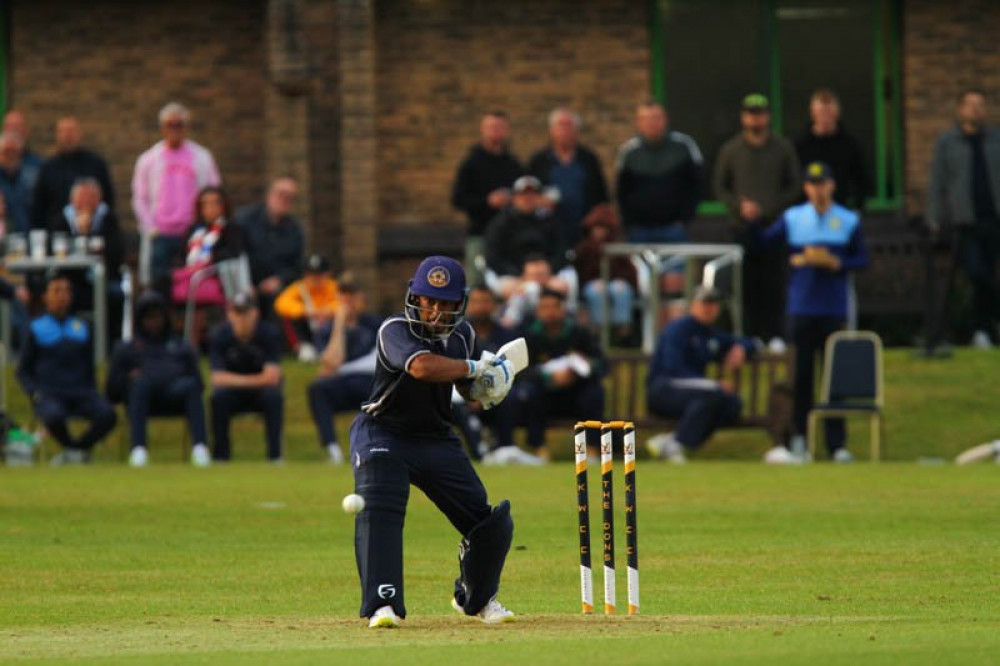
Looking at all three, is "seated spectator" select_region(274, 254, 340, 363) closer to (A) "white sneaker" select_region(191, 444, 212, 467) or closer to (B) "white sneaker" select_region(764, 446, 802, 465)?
(A) "white sneaker" select_region(191, 444, 212, 467)

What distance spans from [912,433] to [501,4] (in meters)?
8.07

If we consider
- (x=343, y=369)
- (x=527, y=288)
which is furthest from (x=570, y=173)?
(x=343, y=369)

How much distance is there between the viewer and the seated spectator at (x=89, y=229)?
22.6 meters

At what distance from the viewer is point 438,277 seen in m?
10.2

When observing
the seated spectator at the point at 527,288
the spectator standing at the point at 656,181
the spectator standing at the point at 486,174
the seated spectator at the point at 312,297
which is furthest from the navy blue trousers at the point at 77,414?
the spectator standing at the point at 656,181

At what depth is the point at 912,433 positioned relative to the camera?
21516 mm

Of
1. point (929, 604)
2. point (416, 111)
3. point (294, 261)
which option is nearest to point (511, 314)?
point (294, 261)

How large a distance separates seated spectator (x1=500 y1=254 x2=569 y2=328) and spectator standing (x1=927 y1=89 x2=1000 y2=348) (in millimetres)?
4330

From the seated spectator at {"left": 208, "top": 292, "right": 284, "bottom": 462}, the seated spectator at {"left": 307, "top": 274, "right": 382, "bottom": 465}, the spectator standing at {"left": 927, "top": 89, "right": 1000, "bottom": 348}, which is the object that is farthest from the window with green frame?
the seated spectator at {"left": 208, "top": 292, "right": 284, "bottom": 462}

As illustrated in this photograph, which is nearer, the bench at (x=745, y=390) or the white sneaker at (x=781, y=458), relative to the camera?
the white sneaker at (x=781, y=458)

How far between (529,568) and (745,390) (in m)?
10.1

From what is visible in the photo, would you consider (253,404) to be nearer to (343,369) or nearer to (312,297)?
(343,369)

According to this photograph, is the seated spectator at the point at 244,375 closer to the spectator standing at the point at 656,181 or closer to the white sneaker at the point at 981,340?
the spectator standing at the point at 656,181

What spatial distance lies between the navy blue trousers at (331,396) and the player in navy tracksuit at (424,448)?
9.97 meters
